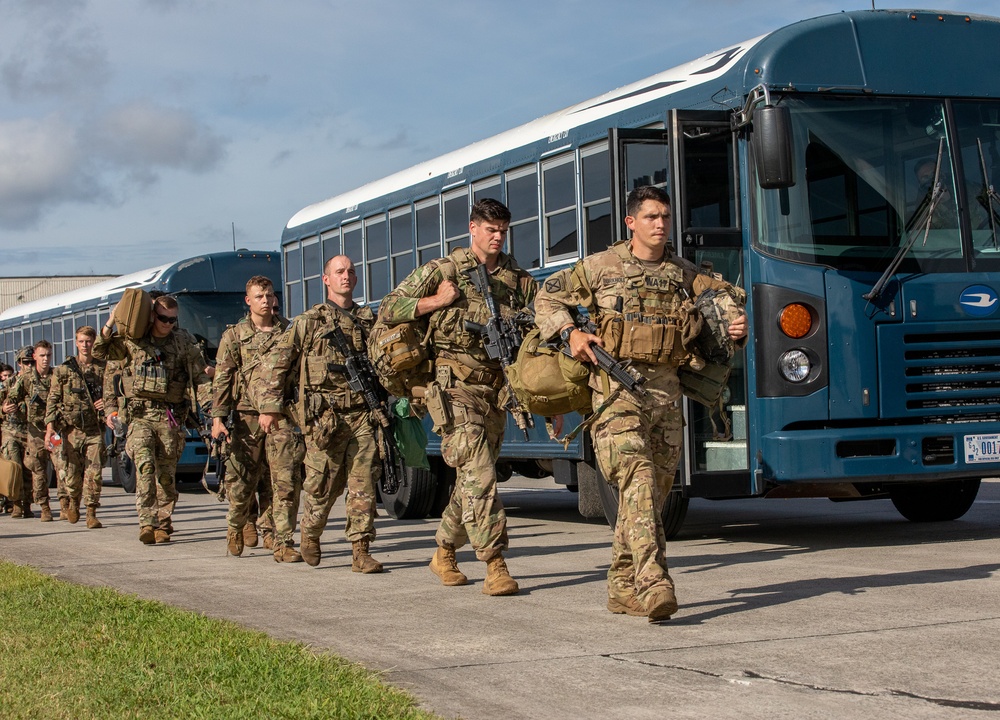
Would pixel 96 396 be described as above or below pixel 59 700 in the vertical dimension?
above

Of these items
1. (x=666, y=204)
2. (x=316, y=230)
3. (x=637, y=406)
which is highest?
(x=316, y=230)

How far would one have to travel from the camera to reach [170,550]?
11.8 metres

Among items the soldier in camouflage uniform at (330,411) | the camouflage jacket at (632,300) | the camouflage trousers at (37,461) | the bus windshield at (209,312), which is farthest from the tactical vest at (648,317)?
the bus windshield at (209,312)

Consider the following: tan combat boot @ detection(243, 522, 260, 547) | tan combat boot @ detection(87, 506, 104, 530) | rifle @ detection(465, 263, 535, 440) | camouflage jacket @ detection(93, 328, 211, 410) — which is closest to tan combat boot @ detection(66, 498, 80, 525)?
tan combat boot @ detection(87, 506, 104, 530)

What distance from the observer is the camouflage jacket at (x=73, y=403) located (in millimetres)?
15562

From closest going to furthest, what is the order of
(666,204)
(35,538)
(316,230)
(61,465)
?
1. (666,204)
2. (35,538)
3. (61,465)
4. (316,230)

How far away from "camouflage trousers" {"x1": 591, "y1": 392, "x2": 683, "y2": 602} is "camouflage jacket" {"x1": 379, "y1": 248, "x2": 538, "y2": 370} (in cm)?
135

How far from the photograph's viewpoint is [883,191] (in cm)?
955

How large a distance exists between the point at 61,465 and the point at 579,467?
686 centimetres

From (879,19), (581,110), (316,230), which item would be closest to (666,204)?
(879,19)

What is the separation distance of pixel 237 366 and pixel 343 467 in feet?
5.33

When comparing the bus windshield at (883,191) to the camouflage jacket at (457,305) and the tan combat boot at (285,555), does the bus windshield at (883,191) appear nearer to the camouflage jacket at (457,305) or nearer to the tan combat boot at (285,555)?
the camouflage jacket at (457,305)

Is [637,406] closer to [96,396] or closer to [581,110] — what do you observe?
[581,110]

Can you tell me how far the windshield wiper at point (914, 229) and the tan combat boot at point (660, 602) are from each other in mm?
3235
